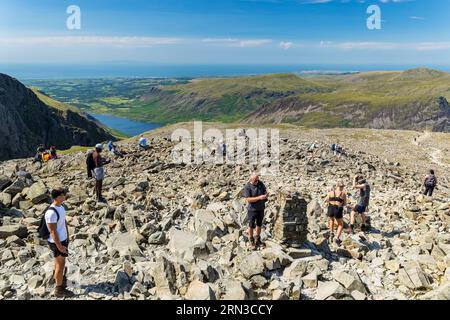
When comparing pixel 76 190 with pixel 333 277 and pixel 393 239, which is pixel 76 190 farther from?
pixel 393 239

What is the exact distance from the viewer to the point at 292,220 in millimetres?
13867

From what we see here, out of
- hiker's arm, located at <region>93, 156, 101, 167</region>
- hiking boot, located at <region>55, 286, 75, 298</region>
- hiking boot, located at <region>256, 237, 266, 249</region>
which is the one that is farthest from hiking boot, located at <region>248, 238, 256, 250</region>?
hiker's arm, located at <region>93, 156, 101, 167</region>

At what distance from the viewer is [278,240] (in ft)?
46.1

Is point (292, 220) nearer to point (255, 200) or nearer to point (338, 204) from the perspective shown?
point (255, 200)

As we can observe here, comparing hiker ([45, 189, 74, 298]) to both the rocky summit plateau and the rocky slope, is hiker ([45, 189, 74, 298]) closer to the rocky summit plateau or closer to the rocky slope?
the rocky summit plateau

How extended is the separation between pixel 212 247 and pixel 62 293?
548 centimetres

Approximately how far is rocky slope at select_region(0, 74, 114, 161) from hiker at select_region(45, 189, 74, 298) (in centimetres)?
11666

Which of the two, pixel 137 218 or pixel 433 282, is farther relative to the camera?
pixel 137 218

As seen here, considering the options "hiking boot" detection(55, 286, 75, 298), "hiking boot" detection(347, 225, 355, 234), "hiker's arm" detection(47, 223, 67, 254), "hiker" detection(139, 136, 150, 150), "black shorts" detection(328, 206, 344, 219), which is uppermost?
"hiker" detection(139, 136, 150, 150)

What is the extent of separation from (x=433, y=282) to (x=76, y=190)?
18.5 metres

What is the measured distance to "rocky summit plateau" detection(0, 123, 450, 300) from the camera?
11.1 metres

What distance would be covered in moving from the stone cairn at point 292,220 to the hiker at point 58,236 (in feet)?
25.3

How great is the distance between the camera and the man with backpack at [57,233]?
32.6 ft
